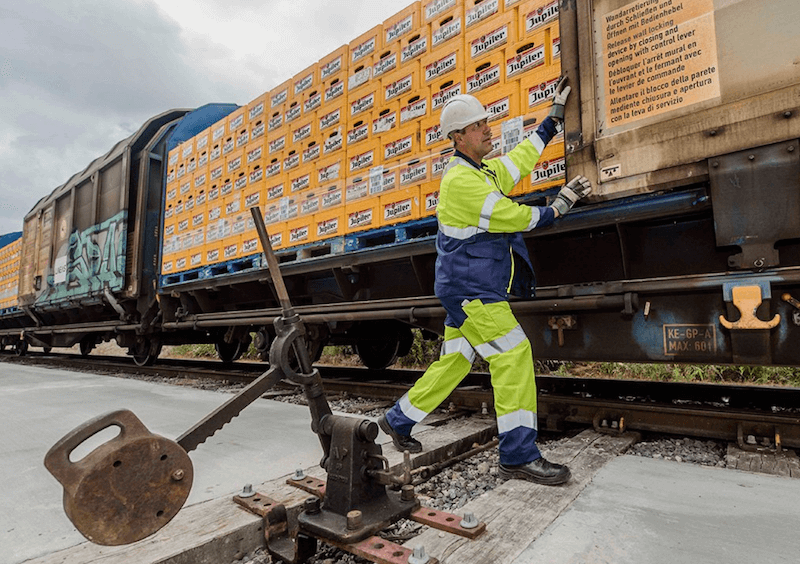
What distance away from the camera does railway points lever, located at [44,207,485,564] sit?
51.5 inches

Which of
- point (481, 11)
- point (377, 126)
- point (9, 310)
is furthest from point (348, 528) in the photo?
point (9, 310)

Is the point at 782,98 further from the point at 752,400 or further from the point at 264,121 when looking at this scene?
the point at 264,121

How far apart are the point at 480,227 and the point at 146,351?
8.33 meters

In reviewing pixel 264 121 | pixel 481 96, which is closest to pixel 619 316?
Answer: pixel 481 96

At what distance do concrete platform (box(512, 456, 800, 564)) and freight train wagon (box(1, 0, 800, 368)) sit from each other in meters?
0.74

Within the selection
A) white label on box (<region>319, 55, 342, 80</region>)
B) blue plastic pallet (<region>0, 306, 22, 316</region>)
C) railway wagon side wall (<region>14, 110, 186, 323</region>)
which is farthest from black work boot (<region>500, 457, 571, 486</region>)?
blue plastic pallet (<region>0, 306, 22, 316</region>)

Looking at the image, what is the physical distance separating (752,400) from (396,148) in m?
3.50

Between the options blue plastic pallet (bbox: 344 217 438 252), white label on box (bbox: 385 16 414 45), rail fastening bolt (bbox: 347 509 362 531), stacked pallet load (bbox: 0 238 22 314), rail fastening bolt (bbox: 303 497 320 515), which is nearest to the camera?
rail fastening bolt (bbox: 347 509 362 531)

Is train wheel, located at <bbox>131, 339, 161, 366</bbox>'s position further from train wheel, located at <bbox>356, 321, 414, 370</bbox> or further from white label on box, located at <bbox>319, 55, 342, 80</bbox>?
white label on box, located at <bbox>319, 55, 342, 80</bbox>

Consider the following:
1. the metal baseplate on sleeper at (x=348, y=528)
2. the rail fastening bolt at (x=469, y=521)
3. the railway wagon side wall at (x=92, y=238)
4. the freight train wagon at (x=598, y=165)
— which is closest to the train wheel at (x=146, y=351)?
the railway wagon side wall at (x=92, y=238)

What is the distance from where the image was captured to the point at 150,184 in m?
8.24

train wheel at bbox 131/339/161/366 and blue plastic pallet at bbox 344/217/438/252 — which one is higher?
blue plastic pallet at bbox 344/217/438/252

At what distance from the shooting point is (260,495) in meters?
1.99

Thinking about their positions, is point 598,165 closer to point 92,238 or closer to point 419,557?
point 419,557
